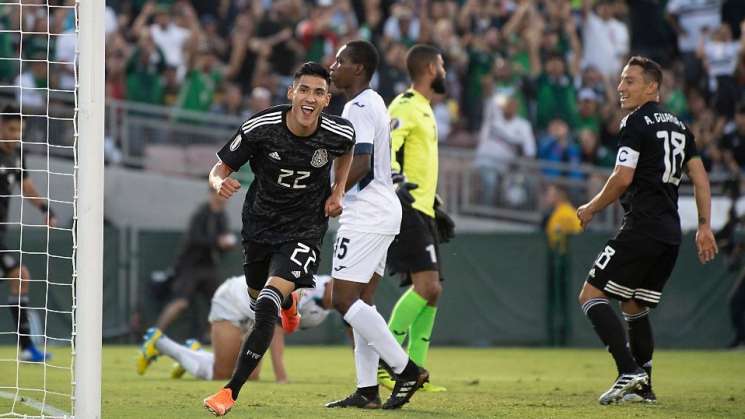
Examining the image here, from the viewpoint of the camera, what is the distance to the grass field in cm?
780

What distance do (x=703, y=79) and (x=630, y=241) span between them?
11796 millimetres

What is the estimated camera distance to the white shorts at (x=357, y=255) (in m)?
8.12

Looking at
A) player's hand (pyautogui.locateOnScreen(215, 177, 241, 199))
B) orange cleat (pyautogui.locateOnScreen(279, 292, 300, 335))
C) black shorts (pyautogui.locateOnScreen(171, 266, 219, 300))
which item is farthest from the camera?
black shorts (pyautogui.locateOnScreen(171, 266, 219, 300))

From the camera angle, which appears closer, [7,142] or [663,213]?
[663,213]

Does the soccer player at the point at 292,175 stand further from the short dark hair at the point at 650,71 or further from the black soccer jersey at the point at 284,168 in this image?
the short dark hair at the point at 650,71

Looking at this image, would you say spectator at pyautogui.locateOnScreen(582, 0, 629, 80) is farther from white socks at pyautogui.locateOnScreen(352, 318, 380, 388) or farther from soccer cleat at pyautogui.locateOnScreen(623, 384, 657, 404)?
white socks at pyautogui.locateOnScreen(352, 318, 380, 388)

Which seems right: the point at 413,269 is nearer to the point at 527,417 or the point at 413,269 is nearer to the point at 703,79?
the point at 527,417

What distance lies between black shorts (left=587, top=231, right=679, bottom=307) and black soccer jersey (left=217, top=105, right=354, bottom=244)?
83.7 inches

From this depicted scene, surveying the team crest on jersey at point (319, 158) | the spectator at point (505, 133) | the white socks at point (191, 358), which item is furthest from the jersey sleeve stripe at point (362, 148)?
the spectator at point (505, 133)

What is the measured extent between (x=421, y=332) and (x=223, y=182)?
3249mm

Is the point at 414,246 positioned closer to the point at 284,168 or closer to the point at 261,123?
the point at 284,168

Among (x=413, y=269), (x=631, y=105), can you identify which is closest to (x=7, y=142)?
(x=413, y=269)

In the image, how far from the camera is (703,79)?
19672 millimetres

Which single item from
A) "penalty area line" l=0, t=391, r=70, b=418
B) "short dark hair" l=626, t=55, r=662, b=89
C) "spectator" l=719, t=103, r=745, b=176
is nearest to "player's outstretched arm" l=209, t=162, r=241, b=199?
"penalty area line" l=0, t=391, r=70, b=418
